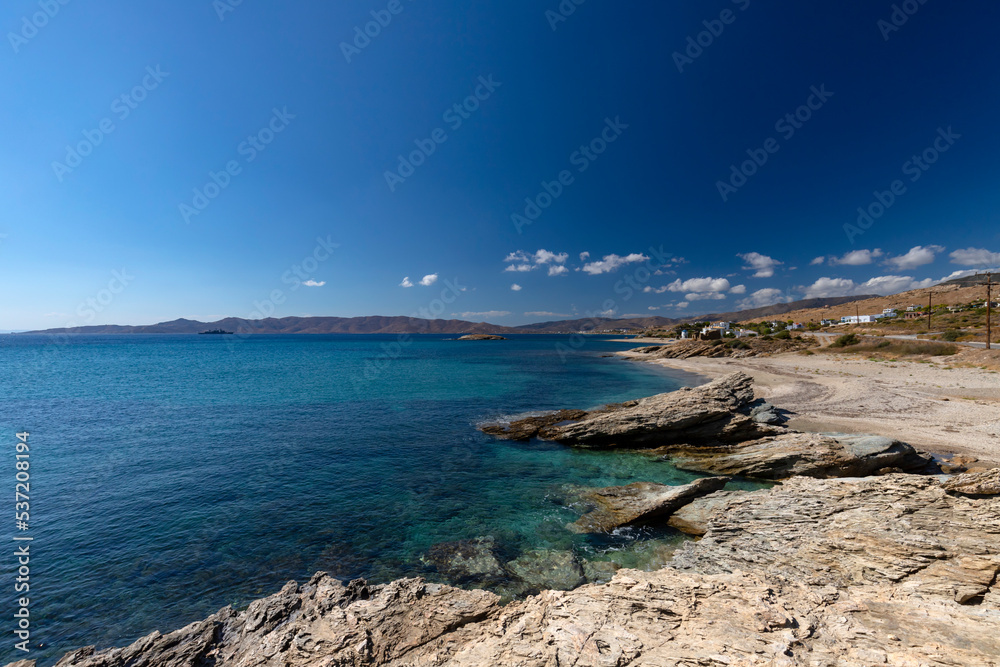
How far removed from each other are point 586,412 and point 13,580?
27845mm

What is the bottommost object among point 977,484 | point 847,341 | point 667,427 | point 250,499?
point 250,499

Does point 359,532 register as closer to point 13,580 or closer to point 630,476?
point 13,580

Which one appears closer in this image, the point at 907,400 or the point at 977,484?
the point at 977,484

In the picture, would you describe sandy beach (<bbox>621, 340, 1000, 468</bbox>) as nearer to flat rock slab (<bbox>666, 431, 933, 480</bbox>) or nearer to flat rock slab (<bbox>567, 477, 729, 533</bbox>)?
flat rock slab (<bbox>666, 431, 933, 480</bbox>)

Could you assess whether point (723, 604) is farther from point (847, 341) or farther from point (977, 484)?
point (847, 341)

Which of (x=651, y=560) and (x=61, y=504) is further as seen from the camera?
(x=61, y=504)

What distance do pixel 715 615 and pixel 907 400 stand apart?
33.5m

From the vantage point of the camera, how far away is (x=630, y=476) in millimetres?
17906

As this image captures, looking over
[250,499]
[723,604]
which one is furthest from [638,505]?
[250,499]

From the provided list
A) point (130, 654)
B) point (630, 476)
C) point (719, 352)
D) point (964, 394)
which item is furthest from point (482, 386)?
point (719, 352)

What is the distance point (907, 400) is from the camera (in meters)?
26.4

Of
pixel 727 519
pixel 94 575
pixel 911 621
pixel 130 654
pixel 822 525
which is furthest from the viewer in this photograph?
pixel 727 519

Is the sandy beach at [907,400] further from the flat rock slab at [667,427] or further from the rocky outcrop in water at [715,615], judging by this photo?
the rocky outcrop in water at [715,615]

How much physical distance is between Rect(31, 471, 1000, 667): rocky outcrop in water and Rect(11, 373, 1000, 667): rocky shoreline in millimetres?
30
